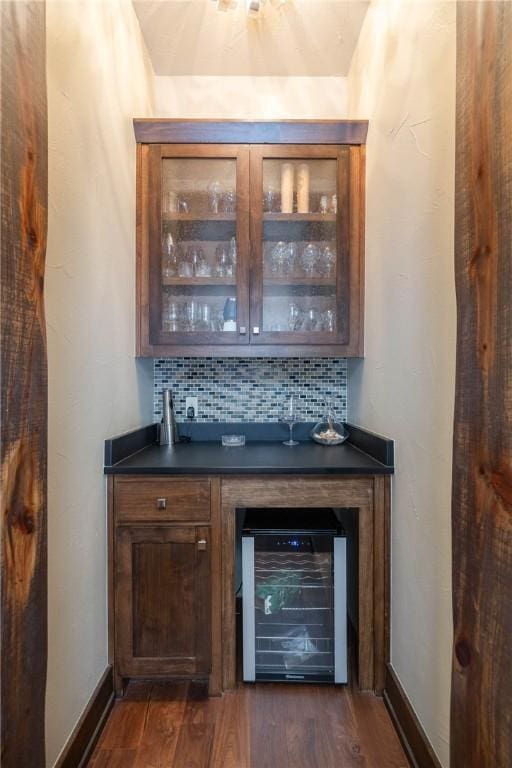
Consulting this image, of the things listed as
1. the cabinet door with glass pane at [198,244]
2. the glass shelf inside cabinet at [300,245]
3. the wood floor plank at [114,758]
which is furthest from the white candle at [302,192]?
the wood floor plank at [114,758]

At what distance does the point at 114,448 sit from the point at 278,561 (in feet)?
2.51

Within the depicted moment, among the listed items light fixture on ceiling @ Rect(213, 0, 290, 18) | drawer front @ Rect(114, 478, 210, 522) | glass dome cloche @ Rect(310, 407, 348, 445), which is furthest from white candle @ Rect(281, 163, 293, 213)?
drawer front @ Rect(114, 478, 210, 522)

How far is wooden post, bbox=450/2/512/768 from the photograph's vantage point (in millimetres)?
695

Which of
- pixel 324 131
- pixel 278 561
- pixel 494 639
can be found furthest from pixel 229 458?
pixel 324 131

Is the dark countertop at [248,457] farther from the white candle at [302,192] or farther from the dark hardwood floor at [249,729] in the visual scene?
the white candle at [302,192]

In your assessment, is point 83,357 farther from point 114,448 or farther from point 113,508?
point 113,508

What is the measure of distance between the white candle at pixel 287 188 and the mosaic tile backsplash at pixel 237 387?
29.6 inches

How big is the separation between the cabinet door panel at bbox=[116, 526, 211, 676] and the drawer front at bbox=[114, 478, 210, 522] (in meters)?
0.05

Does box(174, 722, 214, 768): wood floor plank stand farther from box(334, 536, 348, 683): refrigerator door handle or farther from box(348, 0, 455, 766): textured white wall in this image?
box(348, 0, 455, 766): textured white wall

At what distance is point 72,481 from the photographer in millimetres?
1132

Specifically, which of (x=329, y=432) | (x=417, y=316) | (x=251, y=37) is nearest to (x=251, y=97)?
(x=251, y=37)

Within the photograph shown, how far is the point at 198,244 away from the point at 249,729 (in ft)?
6.34

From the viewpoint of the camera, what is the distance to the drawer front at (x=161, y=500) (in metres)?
1.39

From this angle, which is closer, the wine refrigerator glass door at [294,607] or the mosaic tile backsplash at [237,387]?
the wine refrigerator glass door at [294,607]
